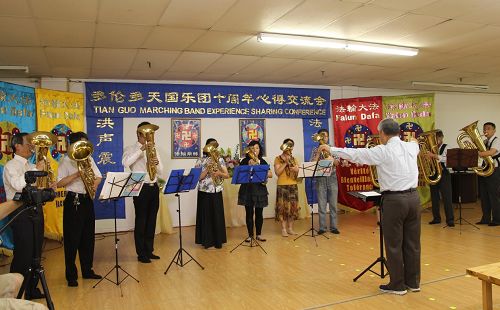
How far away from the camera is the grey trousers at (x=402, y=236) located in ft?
12.4

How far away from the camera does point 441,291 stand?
13.0ft

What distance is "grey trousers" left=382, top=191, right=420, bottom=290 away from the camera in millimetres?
3766

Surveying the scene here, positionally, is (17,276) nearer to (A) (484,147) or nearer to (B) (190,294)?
(B) (190,294)

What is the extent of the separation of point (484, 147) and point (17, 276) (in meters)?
7.22

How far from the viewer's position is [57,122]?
6.93 metres

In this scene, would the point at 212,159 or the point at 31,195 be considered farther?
the point at 212,159

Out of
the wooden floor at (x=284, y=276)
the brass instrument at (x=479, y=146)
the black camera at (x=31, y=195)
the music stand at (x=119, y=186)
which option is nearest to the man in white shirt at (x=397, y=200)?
the wooden floor at (x=284, y=276)

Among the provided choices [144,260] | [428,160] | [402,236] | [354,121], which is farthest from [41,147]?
[354,121]

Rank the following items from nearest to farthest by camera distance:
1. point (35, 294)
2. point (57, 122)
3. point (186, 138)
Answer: point (35, 294) < point (57, 122) < point (186, 138)

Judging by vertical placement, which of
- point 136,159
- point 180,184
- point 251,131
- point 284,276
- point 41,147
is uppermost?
point 251,131

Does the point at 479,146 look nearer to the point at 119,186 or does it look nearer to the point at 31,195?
the point at 119,186

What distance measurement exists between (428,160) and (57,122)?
6.46m

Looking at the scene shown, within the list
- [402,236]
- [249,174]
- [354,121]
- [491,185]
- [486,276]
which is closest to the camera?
[486,276]

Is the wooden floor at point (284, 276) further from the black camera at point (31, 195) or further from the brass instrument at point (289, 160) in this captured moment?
the black camera at point (31, 195)
